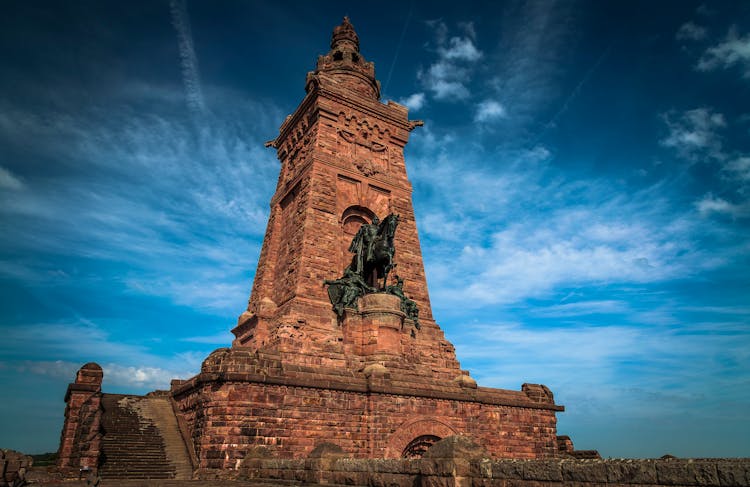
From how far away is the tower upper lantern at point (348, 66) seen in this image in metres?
27.9

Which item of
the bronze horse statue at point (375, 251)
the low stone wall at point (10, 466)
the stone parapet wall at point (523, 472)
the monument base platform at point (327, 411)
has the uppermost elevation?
the bronze horse statue at point (375, 251)

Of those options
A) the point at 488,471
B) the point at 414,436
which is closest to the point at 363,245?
the point at 414,436

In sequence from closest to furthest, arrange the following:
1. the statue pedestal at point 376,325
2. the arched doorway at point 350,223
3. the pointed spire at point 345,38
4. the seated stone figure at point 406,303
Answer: the statue pedestal at point 376,325, the seated stone figure at point 406,303, the arched doorway at point 350,223, the pointed spire at point 345,38

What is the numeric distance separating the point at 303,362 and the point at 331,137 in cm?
1238

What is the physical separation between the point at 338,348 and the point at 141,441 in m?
6.97

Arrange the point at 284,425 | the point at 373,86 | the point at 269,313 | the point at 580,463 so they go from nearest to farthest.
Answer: the point at 580,463 → the point at 284,425 → the point at 269,313 → the point at 373,86

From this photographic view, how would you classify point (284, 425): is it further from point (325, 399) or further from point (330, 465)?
point (330, 465)

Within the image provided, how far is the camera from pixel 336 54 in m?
29.4

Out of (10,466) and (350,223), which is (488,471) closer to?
(10,466)

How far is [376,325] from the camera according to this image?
17688 mm

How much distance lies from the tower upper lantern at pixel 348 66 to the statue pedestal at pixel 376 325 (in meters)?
13.9

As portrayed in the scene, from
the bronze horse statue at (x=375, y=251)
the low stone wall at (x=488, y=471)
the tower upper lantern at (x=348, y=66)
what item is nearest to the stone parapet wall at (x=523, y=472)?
the low stone wall at (x=488, y=471)

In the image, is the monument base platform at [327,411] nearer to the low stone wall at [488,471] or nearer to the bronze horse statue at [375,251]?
the low stone wall at [488,471]

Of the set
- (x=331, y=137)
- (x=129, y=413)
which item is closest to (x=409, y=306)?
(x=331, y=137)
